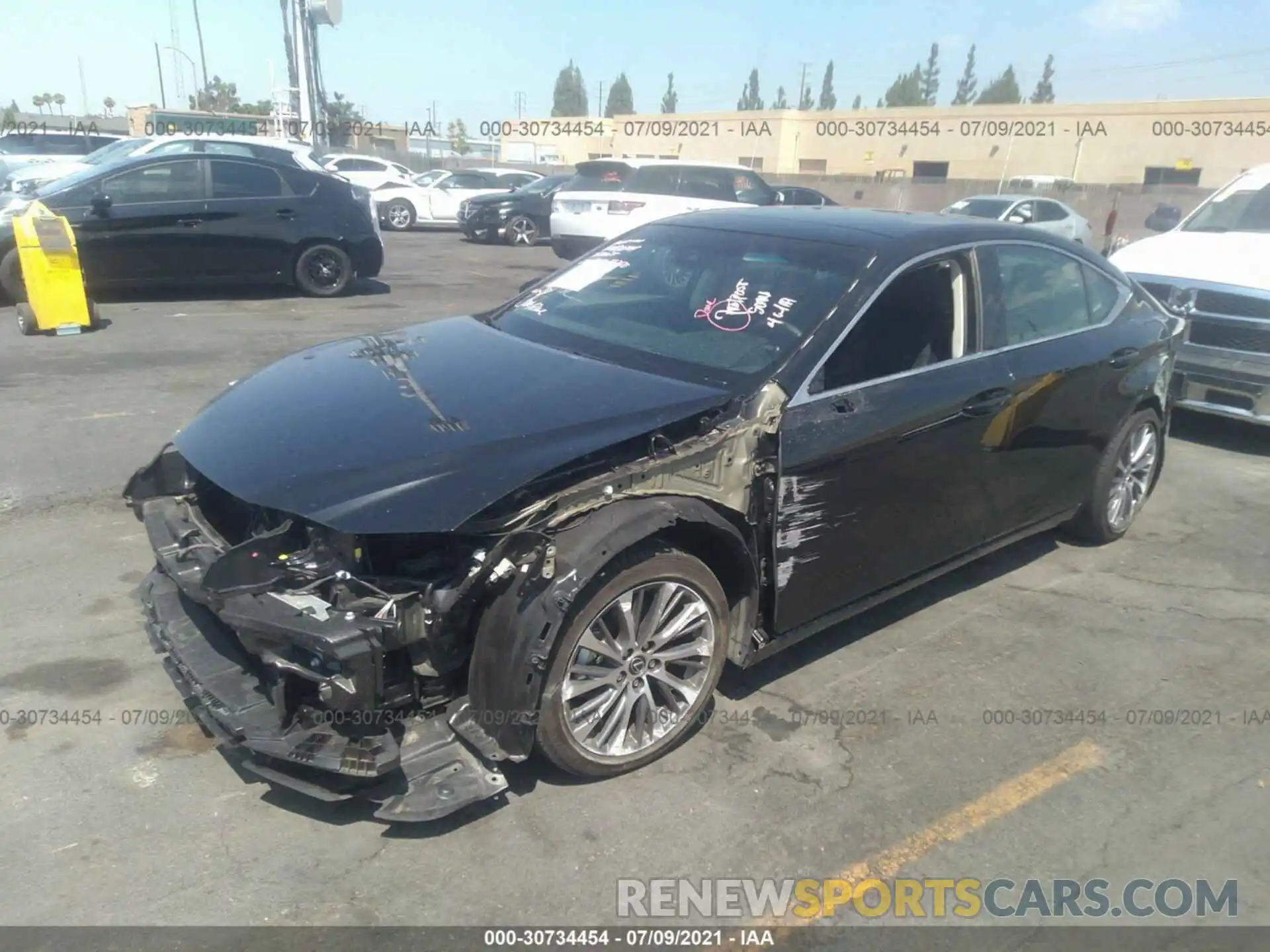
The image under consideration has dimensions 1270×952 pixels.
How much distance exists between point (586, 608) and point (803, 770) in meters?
1.02

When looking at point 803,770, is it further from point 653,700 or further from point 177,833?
point 177,833

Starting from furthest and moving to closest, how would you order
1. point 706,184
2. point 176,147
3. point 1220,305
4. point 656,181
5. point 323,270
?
point 656,181 → point 706,184 → point 323,270 → point 176,147 → point 1220,305

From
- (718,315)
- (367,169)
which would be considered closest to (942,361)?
(718,315)

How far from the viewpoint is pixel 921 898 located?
9.38 feet

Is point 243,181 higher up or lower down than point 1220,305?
higher up

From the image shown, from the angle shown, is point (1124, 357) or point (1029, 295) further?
point (1124, 357)

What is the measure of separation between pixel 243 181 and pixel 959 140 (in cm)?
4897

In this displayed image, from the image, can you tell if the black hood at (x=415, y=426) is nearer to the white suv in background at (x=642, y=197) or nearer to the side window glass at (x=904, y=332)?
the side window glass at (x=904, y=332)

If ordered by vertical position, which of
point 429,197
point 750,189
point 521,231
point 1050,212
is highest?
point 750,189

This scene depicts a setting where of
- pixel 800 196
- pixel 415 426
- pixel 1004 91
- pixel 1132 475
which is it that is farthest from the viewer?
pixel 1004 91

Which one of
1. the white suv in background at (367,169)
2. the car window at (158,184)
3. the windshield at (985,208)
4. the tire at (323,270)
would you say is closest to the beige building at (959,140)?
the windshield at (985,208)

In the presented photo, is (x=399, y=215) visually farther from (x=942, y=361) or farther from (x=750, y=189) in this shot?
(x=942, y=361)

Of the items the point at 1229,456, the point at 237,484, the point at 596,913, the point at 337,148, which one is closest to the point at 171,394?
the point at 237,484

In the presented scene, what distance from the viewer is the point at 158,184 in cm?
1063
